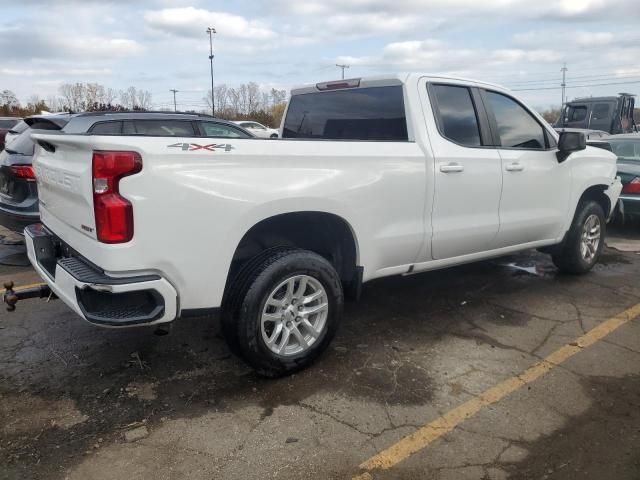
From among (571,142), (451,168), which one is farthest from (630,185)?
(451,168)

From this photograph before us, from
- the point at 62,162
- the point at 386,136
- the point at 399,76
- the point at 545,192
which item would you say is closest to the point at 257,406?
the point at 62,162

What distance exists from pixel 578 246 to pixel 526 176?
141cm

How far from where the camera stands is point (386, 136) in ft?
14.3

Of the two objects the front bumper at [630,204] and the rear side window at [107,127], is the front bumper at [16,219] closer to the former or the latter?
the rear side window at [107,127]

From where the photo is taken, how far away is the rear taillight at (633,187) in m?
8.16

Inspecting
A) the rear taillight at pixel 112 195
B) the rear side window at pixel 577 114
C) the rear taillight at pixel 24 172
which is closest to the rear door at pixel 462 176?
the rear taillight at pixel 112 195

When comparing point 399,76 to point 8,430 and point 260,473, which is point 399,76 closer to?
point 260,473

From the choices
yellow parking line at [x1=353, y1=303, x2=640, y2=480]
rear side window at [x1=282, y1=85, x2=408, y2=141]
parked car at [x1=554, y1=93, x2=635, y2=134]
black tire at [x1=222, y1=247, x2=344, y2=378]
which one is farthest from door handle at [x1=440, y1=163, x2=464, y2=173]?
parked car at [x1=554, y1=93, x2=635, y2=134]

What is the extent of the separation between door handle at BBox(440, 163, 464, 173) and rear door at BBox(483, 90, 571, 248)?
24.2 inches

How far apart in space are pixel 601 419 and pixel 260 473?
76.7 inches

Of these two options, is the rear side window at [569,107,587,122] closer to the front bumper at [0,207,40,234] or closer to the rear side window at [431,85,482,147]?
the rear side window at [431,85,482,147]

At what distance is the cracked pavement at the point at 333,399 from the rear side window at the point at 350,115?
1555 millimetres

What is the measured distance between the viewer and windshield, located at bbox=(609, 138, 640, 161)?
883 centimetres

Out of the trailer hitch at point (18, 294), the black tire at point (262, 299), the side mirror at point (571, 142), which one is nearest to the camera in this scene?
the black tire at point (262, 299)
